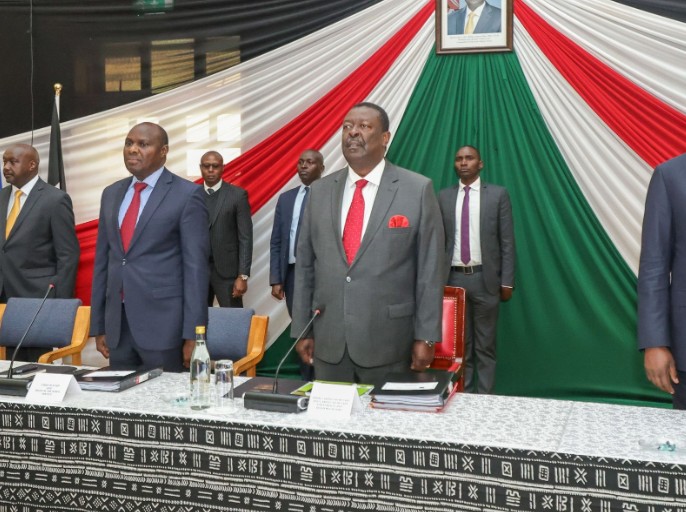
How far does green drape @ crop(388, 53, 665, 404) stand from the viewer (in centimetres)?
484

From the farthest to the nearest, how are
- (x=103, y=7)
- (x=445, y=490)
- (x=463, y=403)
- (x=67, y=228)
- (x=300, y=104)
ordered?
1. (x=103, y=7)
2. (x=300, y=104)
3. (x=67, y=228)
4. (x=463, y=403)
5. (x=445, y=490)

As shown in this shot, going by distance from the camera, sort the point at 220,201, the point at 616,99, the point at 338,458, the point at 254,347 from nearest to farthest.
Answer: the point at 338,458
the point at 254,347
the point at 616,99
the point at 220,201

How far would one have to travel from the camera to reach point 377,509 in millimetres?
1782

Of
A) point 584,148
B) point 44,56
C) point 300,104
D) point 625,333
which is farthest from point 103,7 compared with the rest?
point 625,333

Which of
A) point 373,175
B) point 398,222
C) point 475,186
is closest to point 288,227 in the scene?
point 475,186

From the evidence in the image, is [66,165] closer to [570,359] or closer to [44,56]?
[44,56]

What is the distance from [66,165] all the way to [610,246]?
399 centimetres

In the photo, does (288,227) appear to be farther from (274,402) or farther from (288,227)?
(274,402)

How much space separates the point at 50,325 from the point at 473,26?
3.22 metres

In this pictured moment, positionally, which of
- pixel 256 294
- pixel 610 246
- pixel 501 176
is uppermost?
pixel 501 176

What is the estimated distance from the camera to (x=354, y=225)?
8.60 feet

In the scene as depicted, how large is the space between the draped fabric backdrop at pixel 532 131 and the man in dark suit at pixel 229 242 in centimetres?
38

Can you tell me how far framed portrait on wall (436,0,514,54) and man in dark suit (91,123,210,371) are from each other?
277cm

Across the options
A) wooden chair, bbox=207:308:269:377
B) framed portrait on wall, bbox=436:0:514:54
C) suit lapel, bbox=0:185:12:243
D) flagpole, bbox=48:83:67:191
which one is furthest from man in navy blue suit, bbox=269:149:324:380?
flagpole, bbox=48:83:67:191
